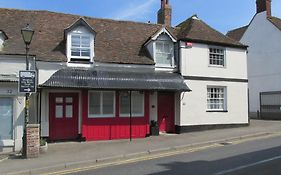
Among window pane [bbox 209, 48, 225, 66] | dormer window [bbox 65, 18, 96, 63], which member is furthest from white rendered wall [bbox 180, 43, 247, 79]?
dormer window [bbox 65, 18, 96, 63]


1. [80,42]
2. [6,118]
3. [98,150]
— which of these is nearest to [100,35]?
[80,42]

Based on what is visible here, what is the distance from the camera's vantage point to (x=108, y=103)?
1955cm

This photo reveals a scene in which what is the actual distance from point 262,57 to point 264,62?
1.58 ft

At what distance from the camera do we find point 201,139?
17500 mm

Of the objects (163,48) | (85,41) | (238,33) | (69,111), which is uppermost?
(238,33)

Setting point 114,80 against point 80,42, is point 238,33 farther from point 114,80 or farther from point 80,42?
point 80,42

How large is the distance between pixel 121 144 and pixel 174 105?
5.41m

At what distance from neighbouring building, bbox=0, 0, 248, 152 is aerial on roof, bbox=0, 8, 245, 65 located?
51 millimetres

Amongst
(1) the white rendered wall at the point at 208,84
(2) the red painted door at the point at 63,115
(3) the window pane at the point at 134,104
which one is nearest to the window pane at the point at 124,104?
(3) the window pane at the point at 134,104

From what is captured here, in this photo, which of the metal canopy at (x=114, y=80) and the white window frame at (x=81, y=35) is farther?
the white window frame at (x=81, y=35)

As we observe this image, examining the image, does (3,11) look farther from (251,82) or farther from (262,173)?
(251,82)

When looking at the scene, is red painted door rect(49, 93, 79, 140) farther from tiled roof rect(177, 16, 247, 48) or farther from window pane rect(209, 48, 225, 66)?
window pane rect(209, 48, 225, 66)

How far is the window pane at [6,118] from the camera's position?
1578 cm

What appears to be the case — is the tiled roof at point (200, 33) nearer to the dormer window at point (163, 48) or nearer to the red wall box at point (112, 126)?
the dormer window at point (163, 48)
